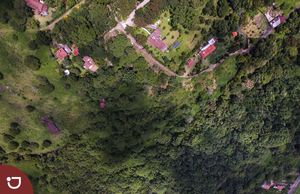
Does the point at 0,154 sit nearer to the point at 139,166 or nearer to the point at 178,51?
the point at 139,166

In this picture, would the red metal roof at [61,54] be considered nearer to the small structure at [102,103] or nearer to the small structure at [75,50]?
the small structure at [75,50]

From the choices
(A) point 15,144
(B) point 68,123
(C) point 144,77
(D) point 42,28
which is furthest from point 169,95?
(A) point 15,144

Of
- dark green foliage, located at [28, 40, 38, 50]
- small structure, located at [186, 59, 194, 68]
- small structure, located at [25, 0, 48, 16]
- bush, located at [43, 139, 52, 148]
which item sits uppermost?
small structure, located at [25, 0, 48, 16]

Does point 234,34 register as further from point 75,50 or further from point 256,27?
point 75,50

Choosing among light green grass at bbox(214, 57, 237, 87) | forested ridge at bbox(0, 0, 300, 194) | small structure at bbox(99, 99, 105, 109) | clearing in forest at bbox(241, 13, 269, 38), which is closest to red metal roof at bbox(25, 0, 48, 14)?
forested ridge at bbox(0, 0, 300, 194)

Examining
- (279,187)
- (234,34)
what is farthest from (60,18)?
(279,187)

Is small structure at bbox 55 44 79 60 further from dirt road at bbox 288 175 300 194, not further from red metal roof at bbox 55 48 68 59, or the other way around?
dirt road at bbox 288 175 300 194
